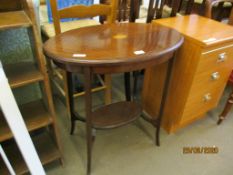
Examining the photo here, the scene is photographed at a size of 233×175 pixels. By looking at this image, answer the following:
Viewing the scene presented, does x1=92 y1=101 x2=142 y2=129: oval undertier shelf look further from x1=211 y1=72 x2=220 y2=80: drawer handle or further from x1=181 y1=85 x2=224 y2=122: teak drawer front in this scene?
x1=211 y1=72 x2=220 y2=80: drawer handle

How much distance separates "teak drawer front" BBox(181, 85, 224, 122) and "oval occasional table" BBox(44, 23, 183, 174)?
39cm

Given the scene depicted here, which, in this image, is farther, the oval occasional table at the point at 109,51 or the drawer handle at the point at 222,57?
the drawer handle at the point at 222,57

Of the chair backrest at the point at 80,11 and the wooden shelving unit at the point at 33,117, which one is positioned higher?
the chair backrest at the point at 80,11

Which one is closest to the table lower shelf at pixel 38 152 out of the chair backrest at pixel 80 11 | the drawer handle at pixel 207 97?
the chair backrest at pixel 80 11

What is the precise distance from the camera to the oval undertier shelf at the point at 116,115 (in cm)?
128

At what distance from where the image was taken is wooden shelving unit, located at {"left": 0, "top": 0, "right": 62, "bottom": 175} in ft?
2.72

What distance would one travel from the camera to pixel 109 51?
963mm

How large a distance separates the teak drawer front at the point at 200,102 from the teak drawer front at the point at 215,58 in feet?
0.67

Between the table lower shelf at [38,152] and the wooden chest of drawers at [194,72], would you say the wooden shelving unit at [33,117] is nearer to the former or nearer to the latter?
the table lower shelf at [38,152]

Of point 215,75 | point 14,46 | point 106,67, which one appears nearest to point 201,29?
point 215,75

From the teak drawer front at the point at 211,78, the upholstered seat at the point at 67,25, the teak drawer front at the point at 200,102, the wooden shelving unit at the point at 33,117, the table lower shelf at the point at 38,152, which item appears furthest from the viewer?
the upholstered seat at the point at 67,25

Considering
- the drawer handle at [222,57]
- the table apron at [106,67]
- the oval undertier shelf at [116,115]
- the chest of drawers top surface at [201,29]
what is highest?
the chest of drawers top surface at [201,29]

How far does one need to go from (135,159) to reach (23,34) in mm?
1049

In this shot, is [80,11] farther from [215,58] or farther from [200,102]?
[200,102]
